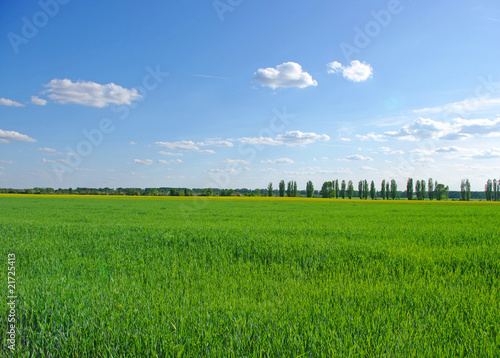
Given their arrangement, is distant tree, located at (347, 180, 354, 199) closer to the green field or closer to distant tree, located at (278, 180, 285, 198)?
distant tree, located at (278, 180, 285, 198)

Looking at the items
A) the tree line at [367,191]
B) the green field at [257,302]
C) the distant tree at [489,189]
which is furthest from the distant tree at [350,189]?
the green field at [257,302]

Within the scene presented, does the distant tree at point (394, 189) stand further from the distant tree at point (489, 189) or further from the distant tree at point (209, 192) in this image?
the distant tree at point (209, 192)

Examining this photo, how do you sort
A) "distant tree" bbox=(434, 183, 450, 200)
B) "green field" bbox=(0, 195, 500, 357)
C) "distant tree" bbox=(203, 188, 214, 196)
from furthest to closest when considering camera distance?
"distant tree" bbox=(434, 183, 450, 200), "distant tree" bbox=(203, 188, 214, 196), "green field" bbox=(0, 195, 500, 357)

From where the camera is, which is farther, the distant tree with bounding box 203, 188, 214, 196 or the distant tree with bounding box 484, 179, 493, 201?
the distant tree with bounding box 484, 179, 493, 201

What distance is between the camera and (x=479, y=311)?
4.00 metres

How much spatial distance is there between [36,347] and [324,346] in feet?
10.9

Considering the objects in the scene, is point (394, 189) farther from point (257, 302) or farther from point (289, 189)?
point (257, 302)

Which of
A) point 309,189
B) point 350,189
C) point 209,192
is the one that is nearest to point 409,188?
point 350,189

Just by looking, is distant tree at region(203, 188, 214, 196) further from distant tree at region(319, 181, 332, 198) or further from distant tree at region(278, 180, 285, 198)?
distant tree at region(319, 181, 332, 198)

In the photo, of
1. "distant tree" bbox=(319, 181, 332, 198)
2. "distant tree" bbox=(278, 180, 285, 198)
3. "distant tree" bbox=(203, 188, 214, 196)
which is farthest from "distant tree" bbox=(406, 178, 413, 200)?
"distant tree" bbox=(203, 188, 214, 196)

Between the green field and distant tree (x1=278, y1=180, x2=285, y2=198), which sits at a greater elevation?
distant tree (x1=278, y1=180, x2=285, y2=198)

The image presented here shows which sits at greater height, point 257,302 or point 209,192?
point 209,192

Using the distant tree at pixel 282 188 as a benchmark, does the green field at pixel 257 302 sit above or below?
below

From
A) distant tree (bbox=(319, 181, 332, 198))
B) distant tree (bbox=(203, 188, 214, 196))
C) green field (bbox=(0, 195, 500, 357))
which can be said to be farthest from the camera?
distant tree (bbox=(319, 181, 332, 198))
